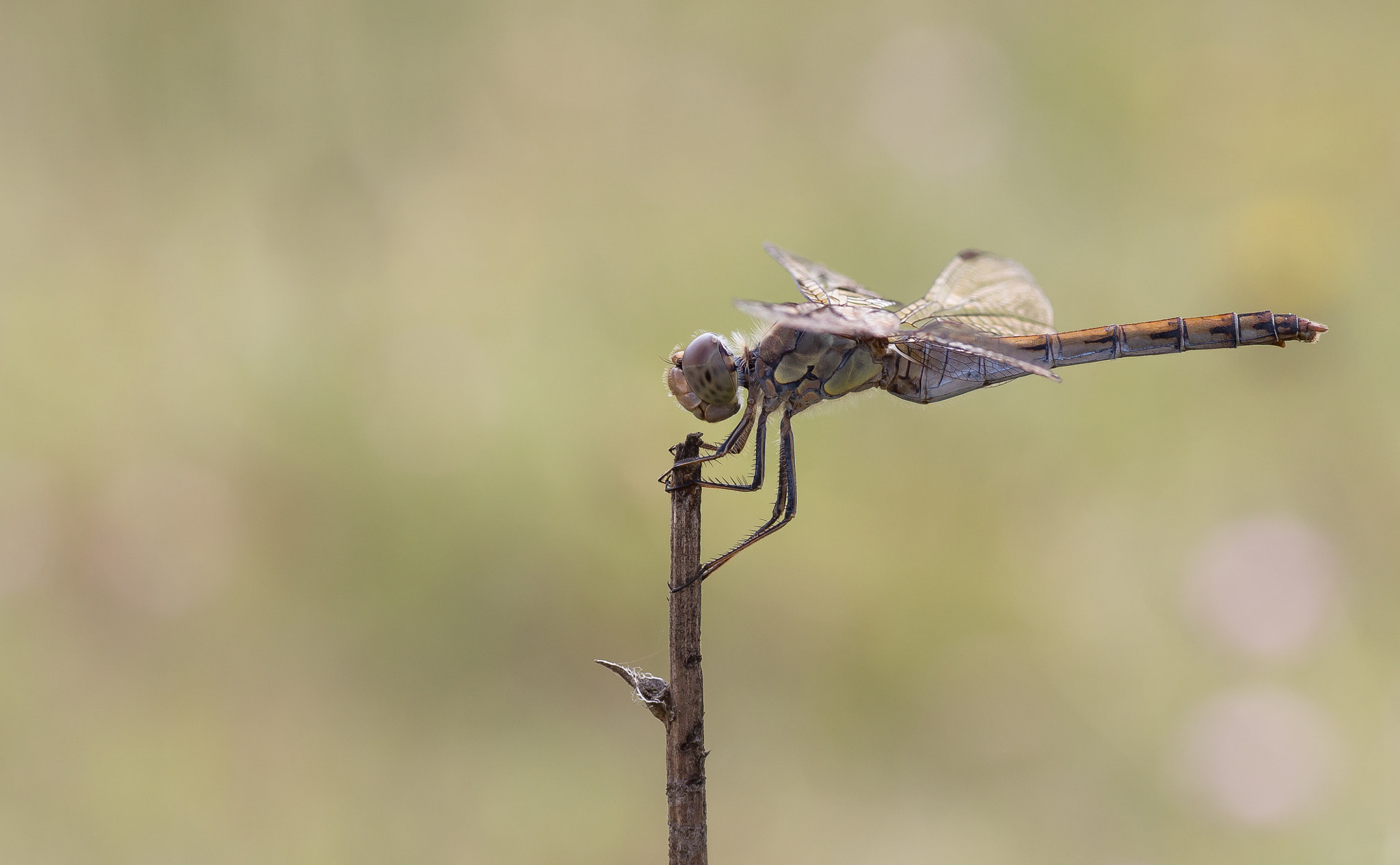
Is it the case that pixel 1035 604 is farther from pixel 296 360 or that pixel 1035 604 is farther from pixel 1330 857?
pixel 296 360

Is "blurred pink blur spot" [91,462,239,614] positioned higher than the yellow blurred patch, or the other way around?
the yellow blurred patch

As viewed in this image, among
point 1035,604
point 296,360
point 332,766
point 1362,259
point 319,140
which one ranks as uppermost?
point 319,140

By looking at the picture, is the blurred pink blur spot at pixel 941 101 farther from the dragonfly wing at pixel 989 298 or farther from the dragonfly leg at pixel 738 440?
the dragonfly leg at pixel 738 440

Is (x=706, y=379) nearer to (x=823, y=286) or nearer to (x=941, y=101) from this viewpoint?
(x=823, y=286)

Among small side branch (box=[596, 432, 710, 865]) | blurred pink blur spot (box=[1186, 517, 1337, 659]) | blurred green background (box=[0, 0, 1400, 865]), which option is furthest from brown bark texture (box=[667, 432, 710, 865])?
blurred pink blur spot (box=[1186, 517, 1337, 659])

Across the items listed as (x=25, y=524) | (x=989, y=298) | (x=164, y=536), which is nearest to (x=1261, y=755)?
(x=989, y=298)

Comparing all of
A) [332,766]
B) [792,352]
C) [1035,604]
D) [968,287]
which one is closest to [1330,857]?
[1035,604]

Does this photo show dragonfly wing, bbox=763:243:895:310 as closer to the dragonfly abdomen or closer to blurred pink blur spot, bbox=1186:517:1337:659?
the dragonfly abdomen
